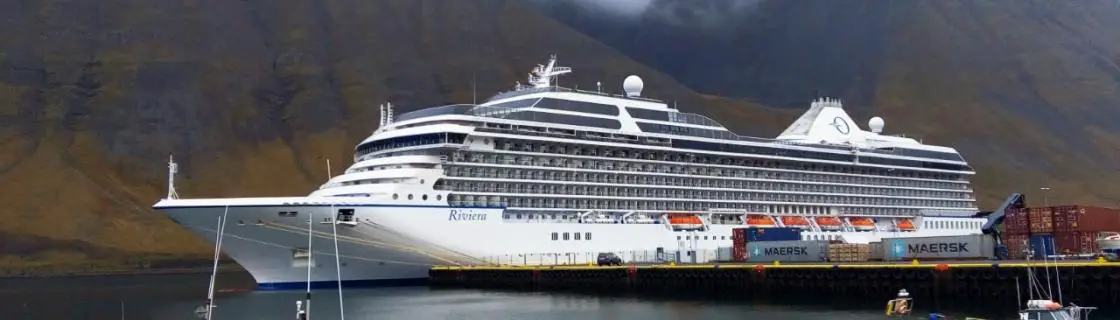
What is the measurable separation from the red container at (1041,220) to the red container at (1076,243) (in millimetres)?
612

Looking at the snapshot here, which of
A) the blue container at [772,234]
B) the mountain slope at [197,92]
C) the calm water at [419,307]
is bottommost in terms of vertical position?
the calm water at [419,307]

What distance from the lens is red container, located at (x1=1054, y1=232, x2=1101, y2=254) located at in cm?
5262

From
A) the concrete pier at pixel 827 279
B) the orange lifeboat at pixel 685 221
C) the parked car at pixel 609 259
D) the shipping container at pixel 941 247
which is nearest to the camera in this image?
the concrete pier at pixel 827 279

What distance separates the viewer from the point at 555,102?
59219 millimetres

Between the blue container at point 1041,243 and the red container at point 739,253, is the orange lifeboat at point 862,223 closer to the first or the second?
the red container at point 739,253

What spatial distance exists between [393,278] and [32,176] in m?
84.0

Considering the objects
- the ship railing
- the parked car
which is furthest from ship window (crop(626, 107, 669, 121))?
the parked car

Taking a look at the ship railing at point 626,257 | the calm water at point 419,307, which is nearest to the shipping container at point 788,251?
the ship railing at point 626,257

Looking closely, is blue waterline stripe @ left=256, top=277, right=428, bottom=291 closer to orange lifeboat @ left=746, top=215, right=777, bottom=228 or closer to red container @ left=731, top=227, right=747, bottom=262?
red container @ left=731, top=227, right=747, bottom=262

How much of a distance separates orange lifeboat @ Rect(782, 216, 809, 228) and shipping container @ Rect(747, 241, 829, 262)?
1007cm

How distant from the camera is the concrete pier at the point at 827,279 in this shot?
1586 inches

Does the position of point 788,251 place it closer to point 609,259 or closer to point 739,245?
point 739,245

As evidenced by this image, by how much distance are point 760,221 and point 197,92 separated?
9894 cm

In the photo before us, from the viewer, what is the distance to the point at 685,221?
62938 millimetres
